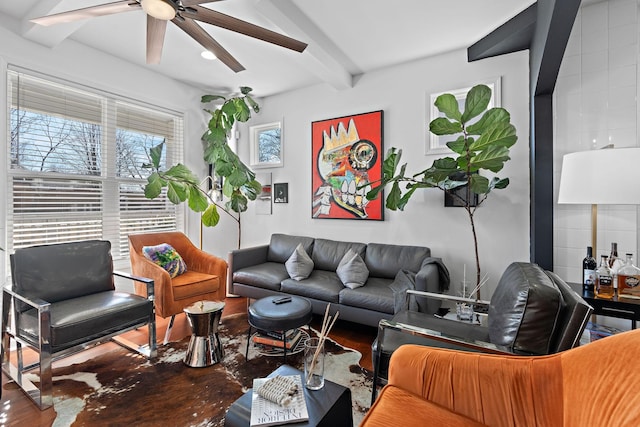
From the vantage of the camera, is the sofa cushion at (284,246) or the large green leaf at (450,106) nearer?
the large green leaf at (450,106)

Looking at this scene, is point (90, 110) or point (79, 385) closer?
point (79, 385)

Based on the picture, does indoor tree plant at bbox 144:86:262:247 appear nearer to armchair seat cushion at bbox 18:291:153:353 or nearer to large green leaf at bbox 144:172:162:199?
large green leaf at bbox 144:172:162:199

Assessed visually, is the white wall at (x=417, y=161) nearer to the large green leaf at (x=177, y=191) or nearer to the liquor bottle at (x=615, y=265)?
the liquor bottle at (x=615, y=265)

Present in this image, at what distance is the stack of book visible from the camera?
8.18 feet

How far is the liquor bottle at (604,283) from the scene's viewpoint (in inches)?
77.2

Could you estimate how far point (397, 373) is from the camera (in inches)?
51.5

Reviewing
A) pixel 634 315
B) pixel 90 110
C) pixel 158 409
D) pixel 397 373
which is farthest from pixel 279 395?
pixel 90 110

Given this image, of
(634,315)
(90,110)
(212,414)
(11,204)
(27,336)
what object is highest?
(90,110)

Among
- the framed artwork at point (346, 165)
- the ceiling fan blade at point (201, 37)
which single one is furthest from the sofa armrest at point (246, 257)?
the ceiling fan blade at point (201, 37)

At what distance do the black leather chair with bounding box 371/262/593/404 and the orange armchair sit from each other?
6.43 ft

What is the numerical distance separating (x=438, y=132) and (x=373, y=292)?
57.8 inches

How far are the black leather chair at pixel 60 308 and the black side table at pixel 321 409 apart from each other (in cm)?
139

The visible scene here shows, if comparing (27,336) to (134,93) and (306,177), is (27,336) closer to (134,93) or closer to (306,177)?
(134,93)

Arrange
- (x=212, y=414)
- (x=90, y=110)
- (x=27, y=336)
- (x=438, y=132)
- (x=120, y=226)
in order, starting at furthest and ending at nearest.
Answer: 1. (x=120, y=226)
2. (x=90, y=110)
3. (x=438, y=132)
4. (x=27, y=336)
5. (x=212, y=414)
